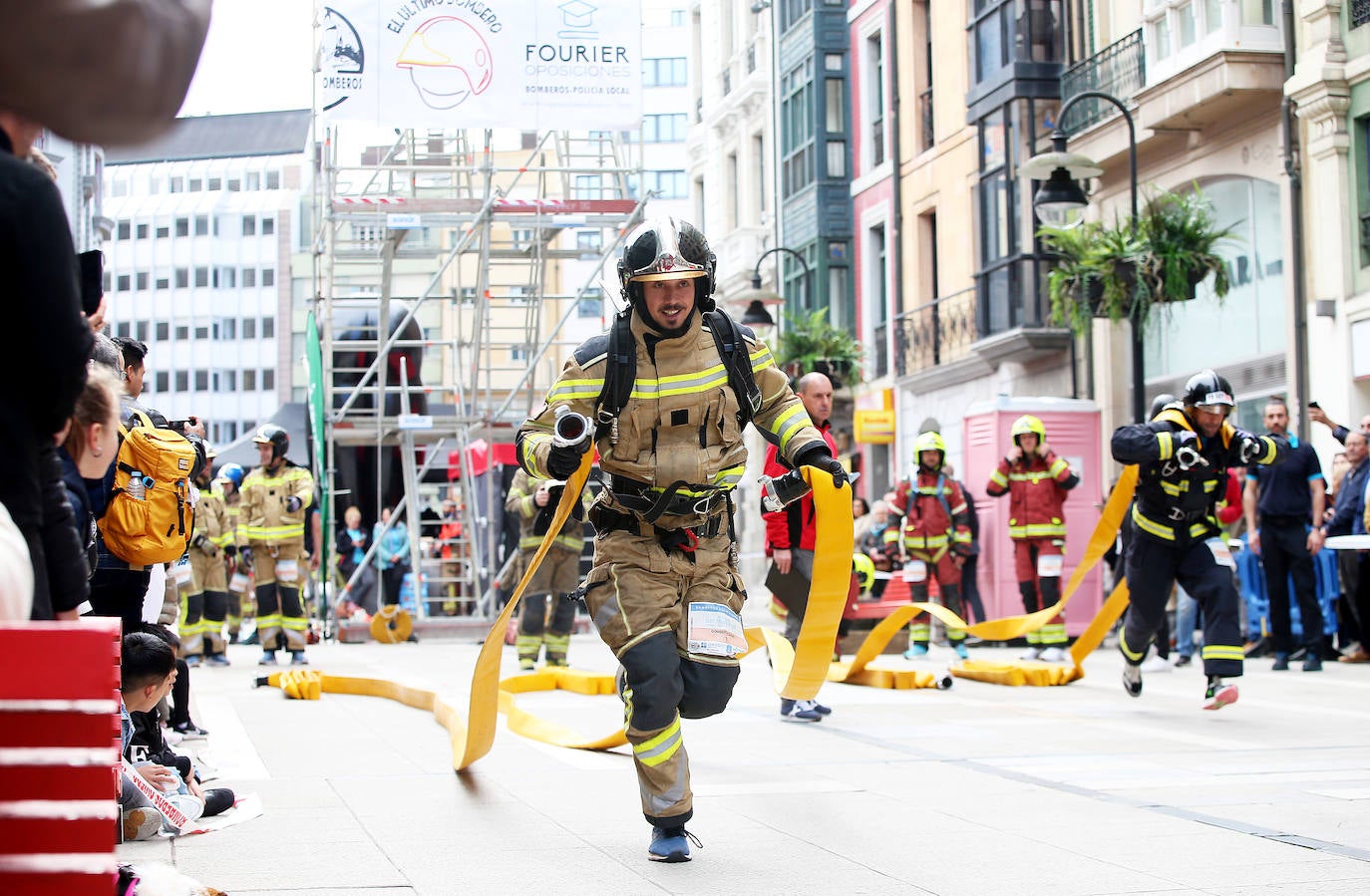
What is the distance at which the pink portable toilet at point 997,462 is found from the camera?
1984 cm

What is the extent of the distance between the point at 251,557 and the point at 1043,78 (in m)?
15.5

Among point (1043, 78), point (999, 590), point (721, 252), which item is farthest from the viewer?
point (721, 252)

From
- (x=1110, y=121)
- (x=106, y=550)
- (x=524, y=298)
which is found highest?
(x=1110, y=121)

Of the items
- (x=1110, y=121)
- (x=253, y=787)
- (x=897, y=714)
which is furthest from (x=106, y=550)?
(x=1110, y=121)

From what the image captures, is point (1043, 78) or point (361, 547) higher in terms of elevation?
point (1043, 78)

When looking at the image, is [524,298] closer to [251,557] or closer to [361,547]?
[361,547]

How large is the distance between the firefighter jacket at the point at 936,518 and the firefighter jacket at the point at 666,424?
9902mm

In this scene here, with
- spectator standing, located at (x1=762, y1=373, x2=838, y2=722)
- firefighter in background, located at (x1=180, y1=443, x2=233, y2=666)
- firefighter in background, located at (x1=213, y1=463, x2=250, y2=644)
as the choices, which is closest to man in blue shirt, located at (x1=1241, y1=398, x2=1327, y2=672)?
spectator standing, located at (x1=762, y1=373, x2=838, y2=722)

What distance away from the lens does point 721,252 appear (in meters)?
44.9

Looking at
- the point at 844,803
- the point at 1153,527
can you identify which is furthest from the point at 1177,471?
the point at 844,803

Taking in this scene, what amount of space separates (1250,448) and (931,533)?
6.38 m

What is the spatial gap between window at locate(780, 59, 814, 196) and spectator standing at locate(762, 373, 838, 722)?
28288 millimetres

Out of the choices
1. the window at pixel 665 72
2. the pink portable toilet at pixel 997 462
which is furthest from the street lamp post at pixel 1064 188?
the window at pixel 665 72

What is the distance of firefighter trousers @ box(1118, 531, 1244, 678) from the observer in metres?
9.93
